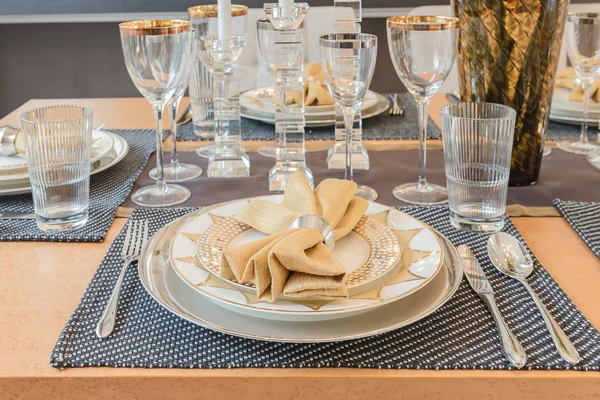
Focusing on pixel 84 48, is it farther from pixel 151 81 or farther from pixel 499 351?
pixel 499 351

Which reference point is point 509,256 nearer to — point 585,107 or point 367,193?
point 367,193

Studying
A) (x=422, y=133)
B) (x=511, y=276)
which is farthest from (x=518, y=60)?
(x=511, y=276)

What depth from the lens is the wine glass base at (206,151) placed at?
121 cm

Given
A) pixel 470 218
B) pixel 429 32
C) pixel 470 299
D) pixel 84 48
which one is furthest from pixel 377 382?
pixel 84 48

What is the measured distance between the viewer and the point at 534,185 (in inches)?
40.8

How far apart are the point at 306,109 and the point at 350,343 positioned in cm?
79

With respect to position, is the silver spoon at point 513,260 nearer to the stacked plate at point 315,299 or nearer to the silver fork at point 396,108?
the stacked plate at point 315,299

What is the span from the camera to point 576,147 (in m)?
1.20

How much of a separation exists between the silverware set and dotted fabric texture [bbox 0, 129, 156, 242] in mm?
441

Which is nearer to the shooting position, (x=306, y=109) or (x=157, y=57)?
(x=157, y=57)

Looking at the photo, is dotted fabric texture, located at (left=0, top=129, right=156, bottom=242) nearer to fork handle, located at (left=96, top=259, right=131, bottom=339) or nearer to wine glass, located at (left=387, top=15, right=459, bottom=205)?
fork handle, located at (left=96, top=259, right=131, bottom=339)

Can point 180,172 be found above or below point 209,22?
below

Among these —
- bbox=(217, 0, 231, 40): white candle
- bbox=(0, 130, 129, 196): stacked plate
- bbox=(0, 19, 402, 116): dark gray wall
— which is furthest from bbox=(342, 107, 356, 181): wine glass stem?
bbox=(0, 19, 402, 116): dark gray wall

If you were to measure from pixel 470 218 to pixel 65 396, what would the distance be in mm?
513
